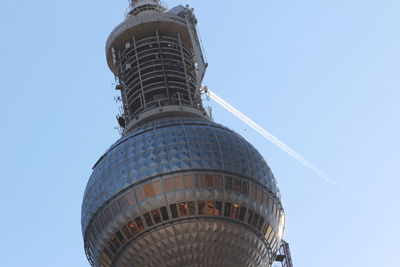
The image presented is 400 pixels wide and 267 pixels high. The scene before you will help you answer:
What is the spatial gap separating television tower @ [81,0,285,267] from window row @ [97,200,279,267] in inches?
3.2

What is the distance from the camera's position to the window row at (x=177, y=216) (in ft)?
206

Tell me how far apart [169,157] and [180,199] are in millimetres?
3902

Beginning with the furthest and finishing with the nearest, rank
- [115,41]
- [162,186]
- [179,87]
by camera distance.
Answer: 1. [115,41]
2. [179,87]
3. [162,186]

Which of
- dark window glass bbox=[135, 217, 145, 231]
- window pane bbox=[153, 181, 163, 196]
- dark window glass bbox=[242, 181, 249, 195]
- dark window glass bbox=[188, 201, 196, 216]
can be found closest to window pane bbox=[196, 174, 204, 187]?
dark window glass bbox=[188, 201, 196, 216]

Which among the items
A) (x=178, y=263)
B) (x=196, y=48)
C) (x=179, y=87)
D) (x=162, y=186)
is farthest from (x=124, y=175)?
(x=196, y=48)

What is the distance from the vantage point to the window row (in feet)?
→ 206

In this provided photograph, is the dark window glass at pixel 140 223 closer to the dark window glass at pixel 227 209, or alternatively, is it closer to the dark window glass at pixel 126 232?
the dark window glass at pixel 126 232

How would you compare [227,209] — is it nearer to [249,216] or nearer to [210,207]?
[210,207]

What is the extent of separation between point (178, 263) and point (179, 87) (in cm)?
2010

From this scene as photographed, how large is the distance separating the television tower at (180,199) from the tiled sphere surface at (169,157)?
85 mm

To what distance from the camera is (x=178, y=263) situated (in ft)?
207

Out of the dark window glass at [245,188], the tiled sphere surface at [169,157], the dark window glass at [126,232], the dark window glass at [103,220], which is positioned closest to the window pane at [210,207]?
the tiled sphere surface at [169,157]

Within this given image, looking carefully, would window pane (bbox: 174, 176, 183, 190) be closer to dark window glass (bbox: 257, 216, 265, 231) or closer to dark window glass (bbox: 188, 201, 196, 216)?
dark window glass (bbox: 188, 201, 196, 216)

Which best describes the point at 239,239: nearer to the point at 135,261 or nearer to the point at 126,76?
the point at 135,261
